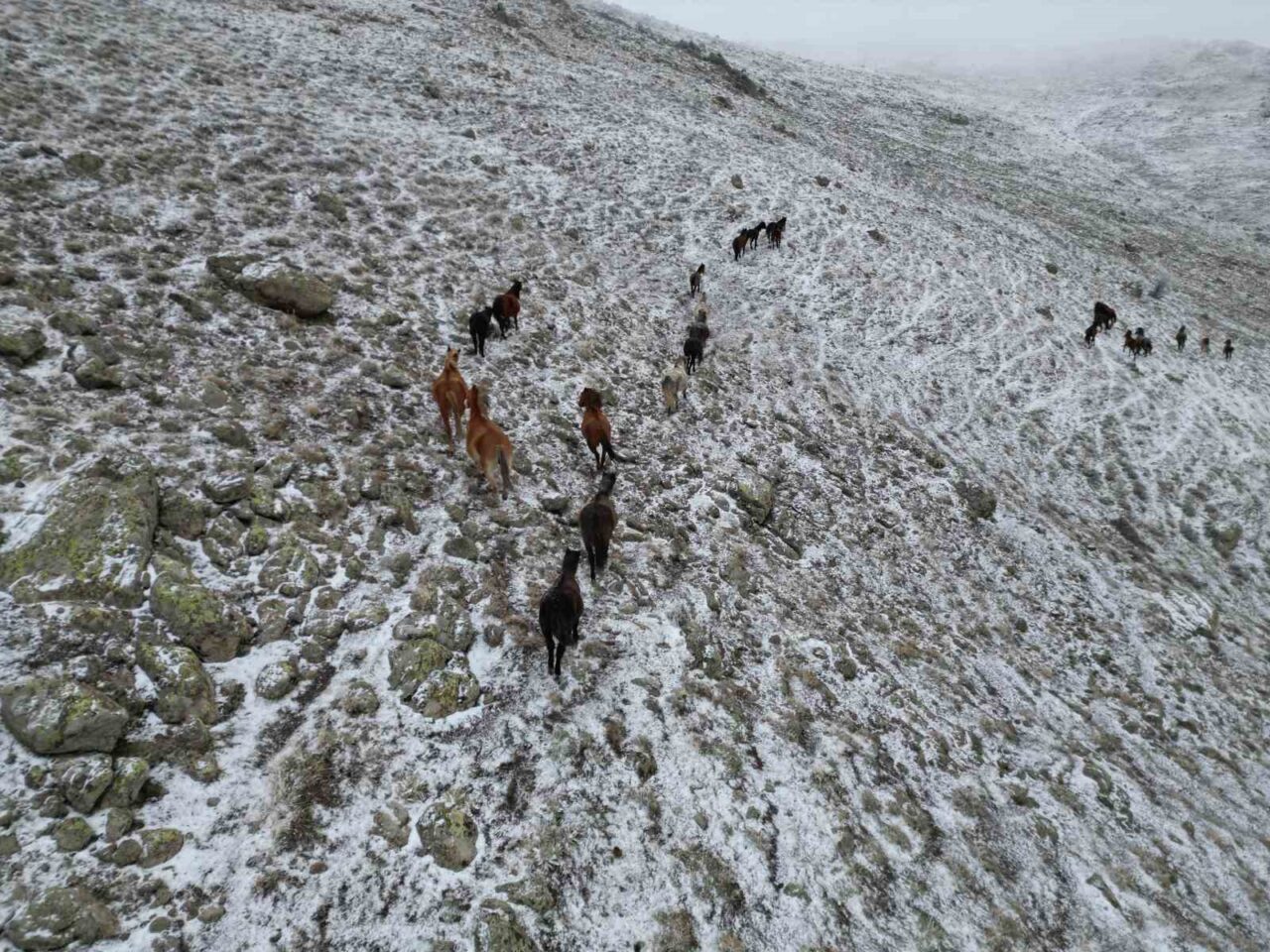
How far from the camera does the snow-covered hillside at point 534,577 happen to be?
4234mm

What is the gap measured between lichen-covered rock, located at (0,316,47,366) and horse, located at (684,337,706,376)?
29.5 ft

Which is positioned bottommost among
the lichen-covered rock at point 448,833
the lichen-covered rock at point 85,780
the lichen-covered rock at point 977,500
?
the lichen-covered rock at point 977,500

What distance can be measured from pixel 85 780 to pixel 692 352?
1013 cm

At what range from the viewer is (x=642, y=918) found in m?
4.39

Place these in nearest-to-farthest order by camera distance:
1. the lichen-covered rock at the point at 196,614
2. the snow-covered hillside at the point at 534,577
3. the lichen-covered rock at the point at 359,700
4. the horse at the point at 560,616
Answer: the snow-covered hillside at the point at 534,577
the lichen-covered rock at the point at 196,614
the lichen-covered rock at the point at 359,700
the horse at the point at 560,616

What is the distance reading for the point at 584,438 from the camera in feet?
29.6

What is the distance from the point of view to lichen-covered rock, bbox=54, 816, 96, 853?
355 centimetres

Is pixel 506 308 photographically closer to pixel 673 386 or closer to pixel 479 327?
pixel 479 327

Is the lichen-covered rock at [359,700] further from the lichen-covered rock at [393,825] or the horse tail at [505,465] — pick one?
the horse tail at [505,465]

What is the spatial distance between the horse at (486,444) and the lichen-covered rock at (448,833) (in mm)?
3658

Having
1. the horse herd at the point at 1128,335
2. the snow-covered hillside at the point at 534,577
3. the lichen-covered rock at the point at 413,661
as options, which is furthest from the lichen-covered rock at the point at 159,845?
the horse herd at the point at 1128,335

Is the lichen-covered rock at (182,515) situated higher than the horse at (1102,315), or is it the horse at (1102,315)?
the horse at (1102,315)

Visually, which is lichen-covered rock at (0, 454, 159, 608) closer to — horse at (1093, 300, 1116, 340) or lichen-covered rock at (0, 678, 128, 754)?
lichen-covered rock at (0, 678, 128, 754)

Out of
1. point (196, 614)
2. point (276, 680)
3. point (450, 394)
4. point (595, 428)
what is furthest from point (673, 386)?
point (196, 614)
